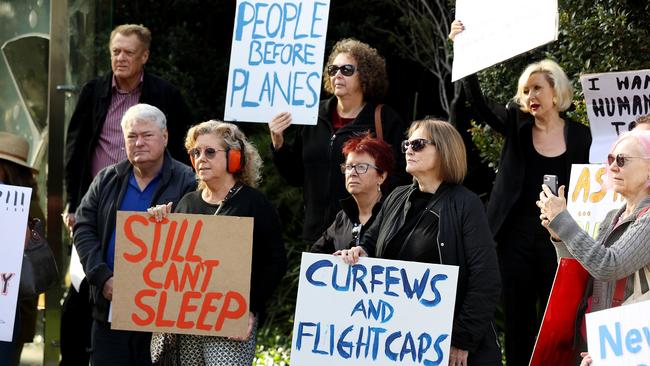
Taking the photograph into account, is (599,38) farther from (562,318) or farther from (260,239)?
(562,318)

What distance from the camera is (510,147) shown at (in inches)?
297

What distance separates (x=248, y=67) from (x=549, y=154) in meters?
1.71

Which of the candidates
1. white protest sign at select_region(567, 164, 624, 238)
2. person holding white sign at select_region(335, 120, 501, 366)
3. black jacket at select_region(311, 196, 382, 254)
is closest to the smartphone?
person holding white sign at select_region(335, 120, 501, 366)

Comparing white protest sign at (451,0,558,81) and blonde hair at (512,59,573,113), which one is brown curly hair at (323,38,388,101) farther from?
blonde hair at (512,59,573,113)

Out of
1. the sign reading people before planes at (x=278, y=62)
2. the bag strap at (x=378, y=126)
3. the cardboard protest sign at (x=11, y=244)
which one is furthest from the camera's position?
the bag strap at (x=378, y=126)

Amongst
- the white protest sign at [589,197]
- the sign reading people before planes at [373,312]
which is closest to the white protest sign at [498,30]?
the white protest sign at [589,197]

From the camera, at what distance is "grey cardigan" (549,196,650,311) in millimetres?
5344

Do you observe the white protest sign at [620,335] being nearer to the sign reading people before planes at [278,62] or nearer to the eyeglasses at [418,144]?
the eyeglasses at [418,144]

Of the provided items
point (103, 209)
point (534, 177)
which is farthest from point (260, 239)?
point (534, 177)

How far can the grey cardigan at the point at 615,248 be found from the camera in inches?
210

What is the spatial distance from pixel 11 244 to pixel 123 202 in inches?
23.9

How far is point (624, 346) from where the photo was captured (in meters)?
5.22

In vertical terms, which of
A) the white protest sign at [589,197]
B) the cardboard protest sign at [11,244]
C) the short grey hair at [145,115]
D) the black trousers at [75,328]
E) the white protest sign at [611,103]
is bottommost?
the black trousers at [75,328]

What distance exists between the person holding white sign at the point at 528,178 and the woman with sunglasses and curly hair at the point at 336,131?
528 millimetres
